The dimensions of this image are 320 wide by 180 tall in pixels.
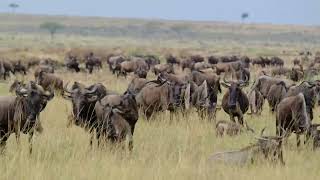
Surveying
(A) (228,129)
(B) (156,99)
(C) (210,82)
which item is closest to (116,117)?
(A) (228,129)

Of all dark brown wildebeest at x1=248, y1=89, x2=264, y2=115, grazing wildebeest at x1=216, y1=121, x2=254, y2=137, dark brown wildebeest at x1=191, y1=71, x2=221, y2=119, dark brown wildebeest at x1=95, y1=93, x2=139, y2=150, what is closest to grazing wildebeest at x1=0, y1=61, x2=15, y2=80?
dark brown wildebeest at x1=191, y1=71, x2=221, y2=119

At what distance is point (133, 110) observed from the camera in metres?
10.3

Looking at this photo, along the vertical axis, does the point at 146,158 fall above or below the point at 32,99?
below

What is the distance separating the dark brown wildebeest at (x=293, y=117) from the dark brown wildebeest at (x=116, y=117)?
2.62 metres

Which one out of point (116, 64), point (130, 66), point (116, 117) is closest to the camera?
point (116, 117)

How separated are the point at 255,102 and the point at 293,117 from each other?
5819 millimetres

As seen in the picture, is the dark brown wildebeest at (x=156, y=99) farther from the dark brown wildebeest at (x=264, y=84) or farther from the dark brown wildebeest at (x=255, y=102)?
the dark brown wildebeest at (x=264, y=84)

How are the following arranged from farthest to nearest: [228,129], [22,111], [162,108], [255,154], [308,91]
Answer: [162,108]
[308,91]
[228,129]
[22,111]
[255,154]

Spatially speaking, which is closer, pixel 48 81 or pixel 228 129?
pixel 228 129

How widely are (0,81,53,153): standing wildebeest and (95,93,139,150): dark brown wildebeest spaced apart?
93 cm

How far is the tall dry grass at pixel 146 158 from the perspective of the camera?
7555 millimetres

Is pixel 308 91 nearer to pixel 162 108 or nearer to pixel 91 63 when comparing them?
pixel 162 108

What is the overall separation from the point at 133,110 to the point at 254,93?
7483 millimetres

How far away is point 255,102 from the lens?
16.6m
